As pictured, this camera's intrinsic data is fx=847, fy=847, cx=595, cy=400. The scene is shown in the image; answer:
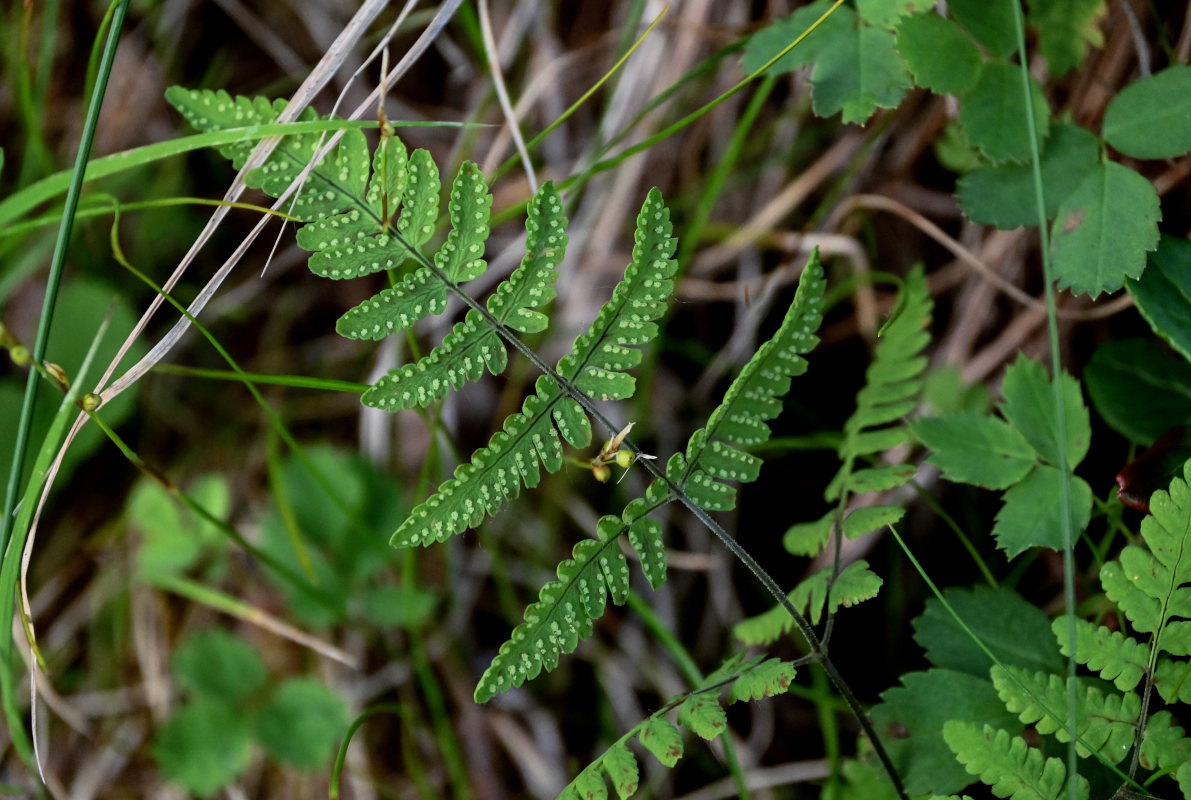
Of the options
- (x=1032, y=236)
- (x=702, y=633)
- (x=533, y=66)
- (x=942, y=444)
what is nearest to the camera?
(x=942, y=444)

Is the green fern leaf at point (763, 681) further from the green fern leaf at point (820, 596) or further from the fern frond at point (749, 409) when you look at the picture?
the fern frond at point (749, 409)

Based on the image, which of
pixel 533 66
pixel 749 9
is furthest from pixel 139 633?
pixel 749 9

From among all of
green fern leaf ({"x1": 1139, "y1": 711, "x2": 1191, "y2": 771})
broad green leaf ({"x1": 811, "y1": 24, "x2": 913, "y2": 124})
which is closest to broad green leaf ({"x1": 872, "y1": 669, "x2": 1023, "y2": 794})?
green fern leaf ({"x1": 1139, "y1": 711, "x2": 1191, "y2": 771})

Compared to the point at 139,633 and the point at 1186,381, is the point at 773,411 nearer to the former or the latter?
the point at 1186,381

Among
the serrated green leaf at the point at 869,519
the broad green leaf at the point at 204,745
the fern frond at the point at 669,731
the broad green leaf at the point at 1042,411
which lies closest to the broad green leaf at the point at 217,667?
the broad green leaf at the point at 204,745

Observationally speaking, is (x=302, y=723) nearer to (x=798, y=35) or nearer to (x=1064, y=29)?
(x=798, y=35)

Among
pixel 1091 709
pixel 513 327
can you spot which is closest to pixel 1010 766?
pixel 1091 709

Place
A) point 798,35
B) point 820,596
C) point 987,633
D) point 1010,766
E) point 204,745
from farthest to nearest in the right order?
point 204,745 < point 798,35 < point 987,633 < point 820,596 < point 1010,766
